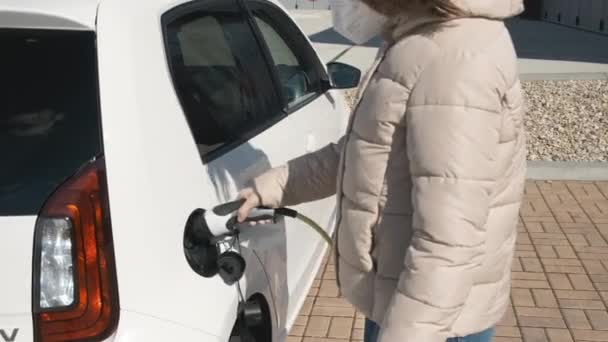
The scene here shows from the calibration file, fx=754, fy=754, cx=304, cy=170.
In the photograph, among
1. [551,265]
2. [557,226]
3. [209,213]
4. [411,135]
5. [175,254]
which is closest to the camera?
[411,135]

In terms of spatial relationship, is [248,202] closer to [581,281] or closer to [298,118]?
[298,118]

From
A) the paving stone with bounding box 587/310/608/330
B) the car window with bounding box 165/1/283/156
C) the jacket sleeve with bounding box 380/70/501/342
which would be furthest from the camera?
the paving stone with bounding box 587/310/608/330

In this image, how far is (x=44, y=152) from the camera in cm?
178

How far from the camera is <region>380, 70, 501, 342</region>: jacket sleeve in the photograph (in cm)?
Answer: 160

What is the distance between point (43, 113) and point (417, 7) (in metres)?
0.93

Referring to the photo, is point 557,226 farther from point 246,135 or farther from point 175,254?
point 175,254

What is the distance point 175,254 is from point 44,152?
0.40 metres

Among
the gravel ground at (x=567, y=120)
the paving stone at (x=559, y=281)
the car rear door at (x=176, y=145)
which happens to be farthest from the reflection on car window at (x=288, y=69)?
the gravel ground at (x=567, y=120)

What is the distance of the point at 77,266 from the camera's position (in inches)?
66.2

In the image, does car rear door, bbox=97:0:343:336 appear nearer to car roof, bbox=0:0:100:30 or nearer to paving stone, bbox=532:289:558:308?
car roof, bbox=0:0:100:30

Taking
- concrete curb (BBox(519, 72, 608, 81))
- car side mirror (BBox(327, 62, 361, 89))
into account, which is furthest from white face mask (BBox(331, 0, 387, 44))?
concrete curb (BBox(519, 72, 608, 81))

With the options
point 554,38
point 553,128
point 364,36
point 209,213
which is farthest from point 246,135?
point 554,38

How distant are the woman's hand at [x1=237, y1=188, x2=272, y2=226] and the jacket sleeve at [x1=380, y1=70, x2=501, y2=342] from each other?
572 millimetres

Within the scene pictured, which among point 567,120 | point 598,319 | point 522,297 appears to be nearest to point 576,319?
point 598,319
